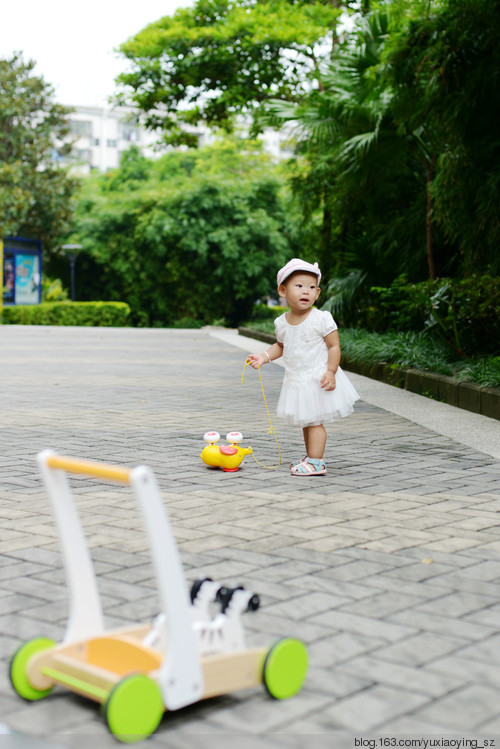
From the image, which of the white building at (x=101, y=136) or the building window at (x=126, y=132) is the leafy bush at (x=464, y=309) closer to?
the white building at (x=101, y=136)

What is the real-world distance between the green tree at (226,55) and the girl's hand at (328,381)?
15.5 metres

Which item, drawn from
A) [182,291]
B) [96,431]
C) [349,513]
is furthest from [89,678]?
[182,291]

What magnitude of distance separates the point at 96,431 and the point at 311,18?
50.8ft

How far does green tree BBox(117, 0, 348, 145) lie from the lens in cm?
1973

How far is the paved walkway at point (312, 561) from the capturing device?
2.30 m

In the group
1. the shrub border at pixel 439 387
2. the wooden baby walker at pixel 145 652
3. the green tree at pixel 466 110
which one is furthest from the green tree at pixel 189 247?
the wooden baby walker at pixel 145 652

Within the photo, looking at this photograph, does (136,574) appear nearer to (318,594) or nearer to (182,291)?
(318,594)

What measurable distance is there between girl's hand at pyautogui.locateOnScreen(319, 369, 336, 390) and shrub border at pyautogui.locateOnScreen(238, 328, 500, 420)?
118 inches

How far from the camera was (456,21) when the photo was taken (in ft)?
33.5

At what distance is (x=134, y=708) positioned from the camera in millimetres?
2123

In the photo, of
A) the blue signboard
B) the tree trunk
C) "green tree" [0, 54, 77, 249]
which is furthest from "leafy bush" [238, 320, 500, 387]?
"green tree" [0, 54, 77, 249]

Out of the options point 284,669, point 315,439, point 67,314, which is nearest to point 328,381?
point 315,439

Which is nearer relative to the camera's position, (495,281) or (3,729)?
(3,729)

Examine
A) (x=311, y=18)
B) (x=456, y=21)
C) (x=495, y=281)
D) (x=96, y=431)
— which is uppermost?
(x=311, y=18)
